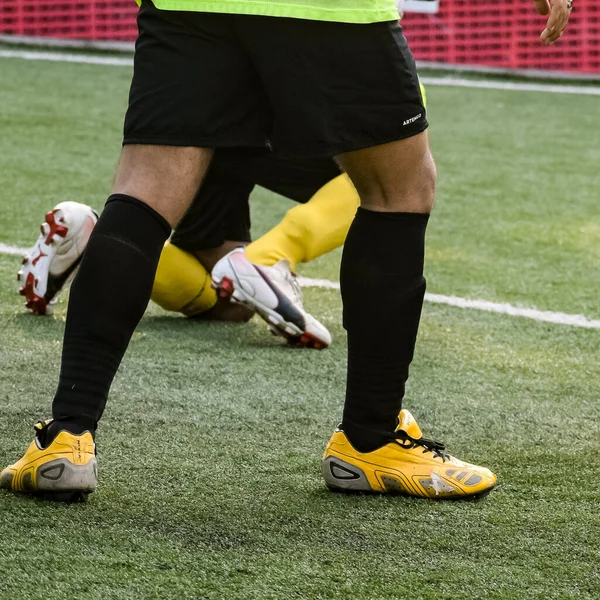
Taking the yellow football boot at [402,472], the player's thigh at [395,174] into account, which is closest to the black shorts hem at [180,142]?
the player's thigh at [395,174]

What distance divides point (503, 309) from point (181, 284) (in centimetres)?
99

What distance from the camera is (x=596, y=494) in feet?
7.32

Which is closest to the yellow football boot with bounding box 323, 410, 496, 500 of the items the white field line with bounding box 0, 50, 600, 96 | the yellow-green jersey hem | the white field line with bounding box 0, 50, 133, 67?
the yellow-green jersey hem

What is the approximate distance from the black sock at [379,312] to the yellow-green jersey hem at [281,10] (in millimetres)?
361

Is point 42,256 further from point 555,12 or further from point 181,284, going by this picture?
point 555,12

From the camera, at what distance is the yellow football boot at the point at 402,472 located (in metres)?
2.20

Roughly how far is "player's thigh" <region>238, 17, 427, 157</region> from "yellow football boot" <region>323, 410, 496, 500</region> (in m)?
0.56

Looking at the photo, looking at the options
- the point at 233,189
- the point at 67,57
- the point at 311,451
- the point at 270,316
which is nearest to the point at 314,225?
the point at 233,189

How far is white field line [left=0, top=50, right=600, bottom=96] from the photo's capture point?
1004 centimetres

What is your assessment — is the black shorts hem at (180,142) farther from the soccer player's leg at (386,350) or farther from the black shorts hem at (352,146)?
the soccer player's leg at (386,350)

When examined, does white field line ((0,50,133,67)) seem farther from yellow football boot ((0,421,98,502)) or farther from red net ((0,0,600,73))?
yellow football boot ((0,421,98,502))

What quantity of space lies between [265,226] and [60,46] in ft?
23.2

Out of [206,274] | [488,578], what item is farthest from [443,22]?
[488,578]

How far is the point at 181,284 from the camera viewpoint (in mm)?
3381
